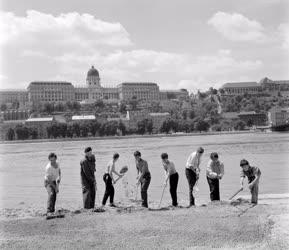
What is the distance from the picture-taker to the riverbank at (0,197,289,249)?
30.5ft

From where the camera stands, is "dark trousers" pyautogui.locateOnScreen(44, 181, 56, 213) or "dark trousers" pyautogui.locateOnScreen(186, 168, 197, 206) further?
"dark trousers" pyautogui.locateOnScreen(186, 168, 197, 206)

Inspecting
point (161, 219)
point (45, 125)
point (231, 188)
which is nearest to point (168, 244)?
point (161, 219)

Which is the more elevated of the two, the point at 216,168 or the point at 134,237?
the point at 216,168

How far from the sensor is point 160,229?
10258 mm

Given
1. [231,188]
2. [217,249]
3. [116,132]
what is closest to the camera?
[217,249]

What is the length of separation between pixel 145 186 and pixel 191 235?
3.75m

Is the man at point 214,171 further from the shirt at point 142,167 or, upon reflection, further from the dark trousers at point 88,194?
the dark trousers at point 88,194

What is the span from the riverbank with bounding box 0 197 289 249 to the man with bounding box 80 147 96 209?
72 cm

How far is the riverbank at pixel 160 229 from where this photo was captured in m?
9.30

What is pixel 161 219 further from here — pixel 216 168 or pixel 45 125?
pixel 45 125

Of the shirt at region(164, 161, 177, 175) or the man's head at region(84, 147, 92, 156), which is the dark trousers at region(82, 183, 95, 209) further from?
the shirt at region(164, 161, 177, 175)

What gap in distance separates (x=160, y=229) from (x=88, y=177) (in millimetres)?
3327

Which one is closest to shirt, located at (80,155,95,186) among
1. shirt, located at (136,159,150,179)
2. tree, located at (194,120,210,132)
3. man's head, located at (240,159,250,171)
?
shirt, located at (136,159,150,179)

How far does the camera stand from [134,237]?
9.73 m
